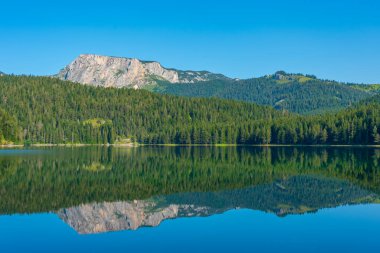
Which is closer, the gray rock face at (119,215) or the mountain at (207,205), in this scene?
the gray rock face at (119,215)

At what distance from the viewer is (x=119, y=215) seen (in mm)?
41000

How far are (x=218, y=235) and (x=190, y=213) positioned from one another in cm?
917

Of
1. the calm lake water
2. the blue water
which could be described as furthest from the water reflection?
the blue water

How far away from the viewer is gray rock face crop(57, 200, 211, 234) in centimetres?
3712

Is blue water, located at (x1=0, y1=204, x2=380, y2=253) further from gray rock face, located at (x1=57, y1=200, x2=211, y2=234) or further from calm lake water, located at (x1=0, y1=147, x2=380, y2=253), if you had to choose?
gray rock face, located at (x1=57, y1=200, x2=211, y2=234)

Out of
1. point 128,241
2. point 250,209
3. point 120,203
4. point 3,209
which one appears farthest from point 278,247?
point 3,209

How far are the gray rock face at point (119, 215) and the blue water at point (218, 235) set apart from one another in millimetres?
1213

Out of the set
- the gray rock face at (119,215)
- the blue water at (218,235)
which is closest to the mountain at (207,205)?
the gray rock face at (119,215)

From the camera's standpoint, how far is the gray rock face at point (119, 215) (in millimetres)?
37125

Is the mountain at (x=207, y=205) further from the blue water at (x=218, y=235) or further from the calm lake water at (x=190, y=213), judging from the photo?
the blue water at (x=218, y=235)

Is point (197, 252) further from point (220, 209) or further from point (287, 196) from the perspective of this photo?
point (287, 196)

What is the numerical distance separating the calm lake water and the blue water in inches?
2.7

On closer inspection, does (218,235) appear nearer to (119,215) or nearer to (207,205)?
(119,215)

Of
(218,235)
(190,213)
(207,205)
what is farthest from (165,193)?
Answer: (218,235)
